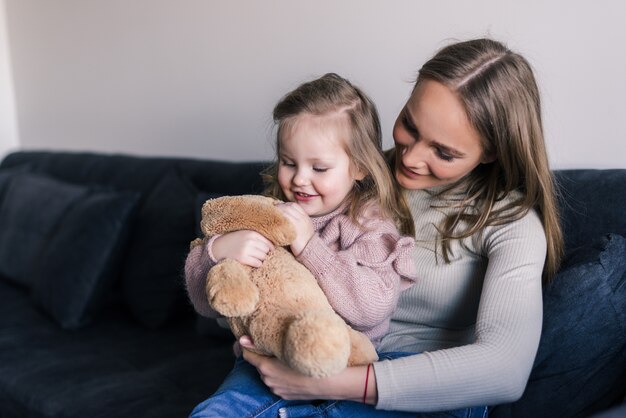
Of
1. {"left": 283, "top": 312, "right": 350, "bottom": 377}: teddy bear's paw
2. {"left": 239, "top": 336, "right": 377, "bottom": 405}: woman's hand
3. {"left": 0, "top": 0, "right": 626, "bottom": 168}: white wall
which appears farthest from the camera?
{"left": 0, "top": 0, "right": 626, "bottom": 168}: white wall

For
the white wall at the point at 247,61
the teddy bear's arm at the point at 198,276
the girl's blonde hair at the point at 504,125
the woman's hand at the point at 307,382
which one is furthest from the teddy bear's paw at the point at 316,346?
the white wall at the point at 247,61

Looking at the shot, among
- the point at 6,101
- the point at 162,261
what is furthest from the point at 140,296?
the point at 6,101

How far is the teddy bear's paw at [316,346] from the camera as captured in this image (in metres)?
0.96

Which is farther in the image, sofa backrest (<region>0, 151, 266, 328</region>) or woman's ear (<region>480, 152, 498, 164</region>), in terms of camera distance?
sofa backrest (<region>0, 151, 266, 328</region>)

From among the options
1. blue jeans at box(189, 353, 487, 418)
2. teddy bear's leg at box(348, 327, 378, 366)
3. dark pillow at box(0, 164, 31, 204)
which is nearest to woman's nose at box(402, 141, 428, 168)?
teddy bear's leg at box(348, 327, 378, 366)

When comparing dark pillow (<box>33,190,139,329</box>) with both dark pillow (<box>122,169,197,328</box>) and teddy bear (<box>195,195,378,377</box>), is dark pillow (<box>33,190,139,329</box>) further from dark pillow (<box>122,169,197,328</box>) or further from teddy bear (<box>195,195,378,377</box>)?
teddy bear (<box>195,195,378,377</box>)

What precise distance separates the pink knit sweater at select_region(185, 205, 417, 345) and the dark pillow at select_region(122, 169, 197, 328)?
2.74ft

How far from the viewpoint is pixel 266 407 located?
1.17 m

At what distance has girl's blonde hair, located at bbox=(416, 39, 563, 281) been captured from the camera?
4.08ft

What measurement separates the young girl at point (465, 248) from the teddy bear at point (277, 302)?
0.07 m

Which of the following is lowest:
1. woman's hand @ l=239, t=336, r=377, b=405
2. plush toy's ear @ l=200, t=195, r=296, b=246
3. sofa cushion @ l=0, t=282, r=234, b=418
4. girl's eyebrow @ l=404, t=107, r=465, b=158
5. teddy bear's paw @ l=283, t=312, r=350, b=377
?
sofa cushion @ l=0, t=282, r=234, b=418

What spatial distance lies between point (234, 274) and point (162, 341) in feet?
3.51

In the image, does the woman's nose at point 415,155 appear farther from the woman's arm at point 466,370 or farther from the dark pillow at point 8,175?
the dark pillow at point 8,175

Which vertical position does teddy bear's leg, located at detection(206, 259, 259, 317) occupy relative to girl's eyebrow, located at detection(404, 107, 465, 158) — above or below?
below
